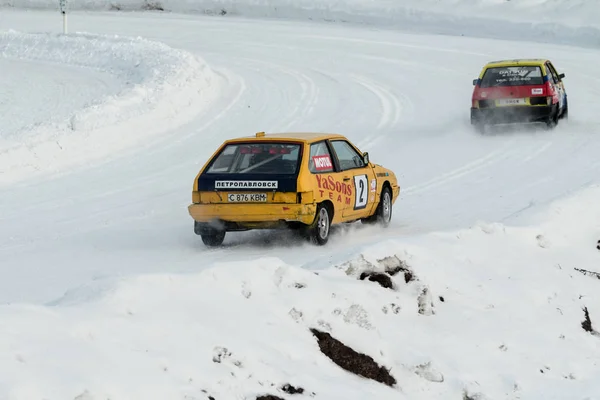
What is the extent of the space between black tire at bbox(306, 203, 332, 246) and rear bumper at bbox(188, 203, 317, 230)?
0.41 feet

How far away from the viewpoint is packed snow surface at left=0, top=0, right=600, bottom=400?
22.8 feet

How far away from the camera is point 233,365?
692 centimetres

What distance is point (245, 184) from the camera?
1235cm

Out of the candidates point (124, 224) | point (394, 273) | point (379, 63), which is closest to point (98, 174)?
point (124, 224)

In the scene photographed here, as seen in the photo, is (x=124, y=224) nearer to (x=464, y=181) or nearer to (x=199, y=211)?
(x=199, y=211)

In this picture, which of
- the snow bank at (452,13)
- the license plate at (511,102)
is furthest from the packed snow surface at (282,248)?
the snow bank at (452,13)

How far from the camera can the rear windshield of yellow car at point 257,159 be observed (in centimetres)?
1254

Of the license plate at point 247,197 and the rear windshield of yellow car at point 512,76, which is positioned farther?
the rear windshield of yellow car at point 512,76

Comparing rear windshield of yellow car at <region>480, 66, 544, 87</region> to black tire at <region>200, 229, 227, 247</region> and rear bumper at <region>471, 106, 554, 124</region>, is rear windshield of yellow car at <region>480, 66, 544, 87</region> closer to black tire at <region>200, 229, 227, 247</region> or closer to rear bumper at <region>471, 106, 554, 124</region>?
rear bumper at <region>471, 106, 554, 124</region>

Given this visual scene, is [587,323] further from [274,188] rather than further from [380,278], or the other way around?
[274,188]

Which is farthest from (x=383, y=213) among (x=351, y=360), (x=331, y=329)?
(x=351, y=360)

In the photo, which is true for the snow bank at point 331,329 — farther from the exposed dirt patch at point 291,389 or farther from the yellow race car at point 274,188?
the yellow race car at point 274,188

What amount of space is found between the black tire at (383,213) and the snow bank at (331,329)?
3088mm

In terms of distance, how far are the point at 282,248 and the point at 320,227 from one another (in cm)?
48
